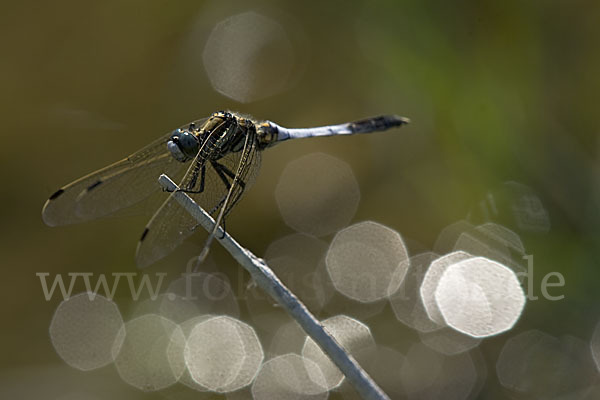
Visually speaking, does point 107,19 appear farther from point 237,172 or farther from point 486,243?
point 486,243

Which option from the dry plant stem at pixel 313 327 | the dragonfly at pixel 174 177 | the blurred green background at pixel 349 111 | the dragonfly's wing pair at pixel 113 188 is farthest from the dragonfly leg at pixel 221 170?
the blurred green background at pixel 349 111

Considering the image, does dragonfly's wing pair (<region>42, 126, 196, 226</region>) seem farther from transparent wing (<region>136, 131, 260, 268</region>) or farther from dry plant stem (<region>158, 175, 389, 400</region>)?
dry plant stem (<region>158, 175, 389, 400</region>)

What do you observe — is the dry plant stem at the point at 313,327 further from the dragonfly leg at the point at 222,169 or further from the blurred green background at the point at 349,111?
the blurred green background at the point at 349,111

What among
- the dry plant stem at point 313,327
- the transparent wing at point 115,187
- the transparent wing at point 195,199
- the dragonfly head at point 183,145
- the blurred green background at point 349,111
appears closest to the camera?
the dry plant stem at point 313,327

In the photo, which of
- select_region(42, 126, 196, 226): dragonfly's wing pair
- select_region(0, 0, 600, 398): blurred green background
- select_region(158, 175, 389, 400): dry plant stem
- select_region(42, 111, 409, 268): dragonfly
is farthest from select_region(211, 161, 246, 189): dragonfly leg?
select_region(0, 0, 600, 398): blurred green background

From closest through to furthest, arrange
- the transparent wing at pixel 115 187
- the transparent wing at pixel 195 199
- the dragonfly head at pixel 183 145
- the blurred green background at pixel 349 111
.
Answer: the transparent wing at pixel 195 199 < the dragonfly head at pixel 183 145 < the transparent wing at pixel 115 187 < the blurred green background at pixel 349 111

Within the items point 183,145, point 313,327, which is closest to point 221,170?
point 183,145
